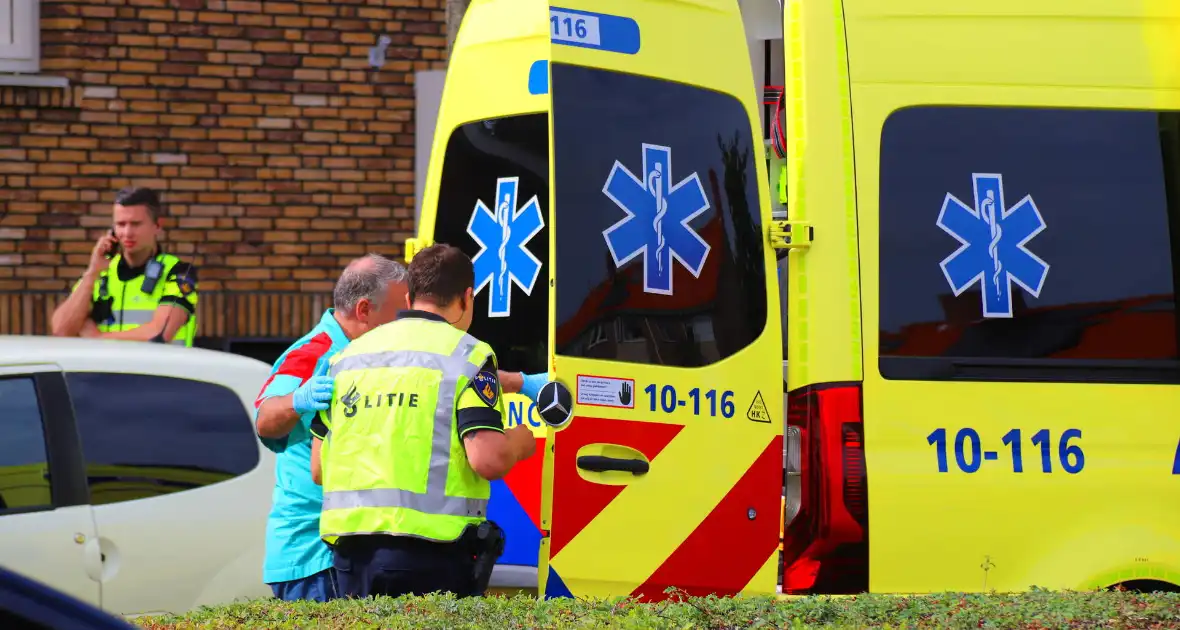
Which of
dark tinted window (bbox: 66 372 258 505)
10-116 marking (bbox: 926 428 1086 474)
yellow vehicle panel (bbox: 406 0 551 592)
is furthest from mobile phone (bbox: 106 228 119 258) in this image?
10-116 marking (bbox: 926 428 1086 474)

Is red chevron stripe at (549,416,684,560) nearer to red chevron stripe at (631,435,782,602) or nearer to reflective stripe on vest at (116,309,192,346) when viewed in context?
red chevron stripe at (631,435,782,602)

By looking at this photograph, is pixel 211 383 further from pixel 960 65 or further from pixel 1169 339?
pixel 1169 339

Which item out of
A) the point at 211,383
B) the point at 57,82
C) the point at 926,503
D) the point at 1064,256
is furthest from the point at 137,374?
the point at 57,82

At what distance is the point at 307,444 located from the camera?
4332 mm

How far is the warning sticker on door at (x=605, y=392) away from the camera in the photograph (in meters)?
4.05

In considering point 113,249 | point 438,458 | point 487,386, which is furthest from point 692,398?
point 113,249

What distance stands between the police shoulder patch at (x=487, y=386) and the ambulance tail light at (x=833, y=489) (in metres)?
1.00

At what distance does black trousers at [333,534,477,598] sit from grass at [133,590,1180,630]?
226mm

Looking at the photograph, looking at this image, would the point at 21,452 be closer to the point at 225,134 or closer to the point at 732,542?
the point at 732,542

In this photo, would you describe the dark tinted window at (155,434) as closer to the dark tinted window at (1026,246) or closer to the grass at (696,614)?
the grass at (696,614)

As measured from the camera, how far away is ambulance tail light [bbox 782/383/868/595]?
169 inches

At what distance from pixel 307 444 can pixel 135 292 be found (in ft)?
8.85

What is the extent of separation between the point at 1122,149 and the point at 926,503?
46.6 inches

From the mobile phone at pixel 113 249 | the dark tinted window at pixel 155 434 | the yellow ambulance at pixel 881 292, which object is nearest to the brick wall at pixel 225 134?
the mobile phone at pixel 113 249
